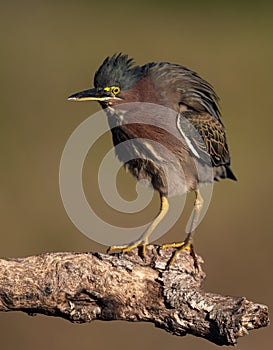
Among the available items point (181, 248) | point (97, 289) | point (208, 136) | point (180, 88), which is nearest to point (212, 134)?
A: point (208, 136)

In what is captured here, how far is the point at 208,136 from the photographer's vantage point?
18.1 ft

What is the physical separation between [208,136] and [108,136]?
528cm

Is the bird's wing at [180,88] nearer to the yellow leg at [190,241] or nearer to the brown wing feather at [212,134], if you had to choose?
the brown wing feather at [212,134]

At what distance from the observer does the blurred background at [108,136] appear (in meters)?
8.43

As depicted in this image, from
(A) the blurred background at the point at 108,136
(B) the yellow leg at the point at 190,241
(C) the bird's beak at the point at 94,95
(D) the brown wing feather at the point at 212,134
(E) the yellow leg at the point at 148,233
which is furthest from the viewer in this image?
(A) the blurred background at the point at 108,136

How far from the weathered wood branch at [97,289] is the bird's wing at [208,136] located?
127 cm

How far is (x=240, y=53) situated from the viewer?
49.0 feet

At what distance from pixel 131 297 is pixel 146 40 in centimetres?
1123

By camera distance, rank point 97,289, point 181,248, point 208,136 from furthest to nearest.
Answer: point 208,136 < point 181,248 < point 97,289

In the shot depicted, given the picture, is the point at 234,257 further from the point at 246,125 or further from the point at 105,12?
the point at 105,12

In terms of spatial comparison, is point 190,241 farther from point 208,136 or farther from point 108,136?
point 108,136

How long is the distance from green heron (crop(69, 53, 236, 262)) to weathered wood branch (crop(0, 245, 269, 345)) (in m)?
0.64

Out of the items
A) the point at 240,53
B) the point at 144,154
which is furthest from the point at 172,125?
the point at 240,53

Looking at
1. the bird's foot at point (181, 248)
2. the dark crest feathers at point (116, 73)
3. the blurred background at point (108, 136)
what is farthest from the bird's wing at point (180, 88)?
the blurred background at point (108, 136)
